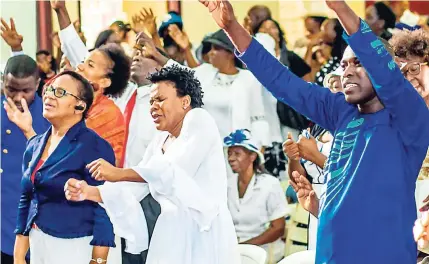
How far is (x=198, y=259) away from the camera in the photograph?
5.39m

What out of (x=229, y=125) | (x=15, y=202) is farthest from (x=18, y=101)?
(x=229, y=125)

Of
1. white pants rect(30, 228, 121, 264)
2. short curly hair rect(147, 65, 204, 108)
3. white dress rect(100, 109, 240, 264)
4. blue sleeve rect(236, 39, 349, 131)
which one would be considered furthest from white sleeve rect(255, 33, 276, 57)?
blue sleeve rect(236, 39, 349, 131)

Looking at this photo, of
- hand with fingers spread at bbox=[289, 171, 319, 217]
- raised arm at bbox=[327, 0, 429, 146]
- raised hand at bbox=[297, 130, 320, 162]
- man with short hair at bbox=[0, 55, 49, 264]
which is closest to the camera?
raised arm at bbox=[327, 0, 429, 146]

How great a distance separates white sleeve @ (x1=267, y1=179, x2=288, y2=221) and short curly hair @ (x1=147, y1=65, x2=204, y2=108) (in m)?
1.71

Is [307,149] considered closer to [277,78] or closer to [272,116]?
[277,78]

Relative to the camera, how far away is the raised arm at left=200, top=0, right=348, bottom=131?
14.2 ft

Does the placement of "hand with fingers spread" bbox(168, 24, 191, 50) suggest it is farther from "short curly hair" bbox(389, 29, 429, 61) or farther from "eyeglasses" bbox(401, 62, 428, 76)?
"eyeglasses" bbox(401, 62, 428, 76)

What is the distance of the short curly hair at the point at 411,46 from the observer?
18.3 feet

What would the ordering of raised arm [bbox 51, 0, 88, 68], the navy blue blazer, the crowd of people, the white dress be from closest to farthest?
the crowd of people
the white dress
the navy blue blazer
raised arm [bbox 51, 0, 88, 68]

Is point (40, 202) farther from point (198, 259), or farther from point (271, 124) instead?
point (271, 124)

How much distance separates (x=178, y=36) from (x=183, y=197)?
3724 mm

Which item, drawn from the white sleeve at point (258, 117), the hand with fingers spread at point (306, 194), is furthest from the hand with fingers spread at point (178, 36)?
the hand with fingers spread at point (306, 194)

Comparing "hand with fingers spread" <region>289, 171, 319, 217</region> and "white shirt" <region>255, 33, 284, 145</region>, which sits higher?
"white shirt" <region>255, 33, 284, 145</region>

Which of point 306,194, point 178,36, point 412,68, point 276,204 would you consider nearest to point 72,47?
point 178,36
